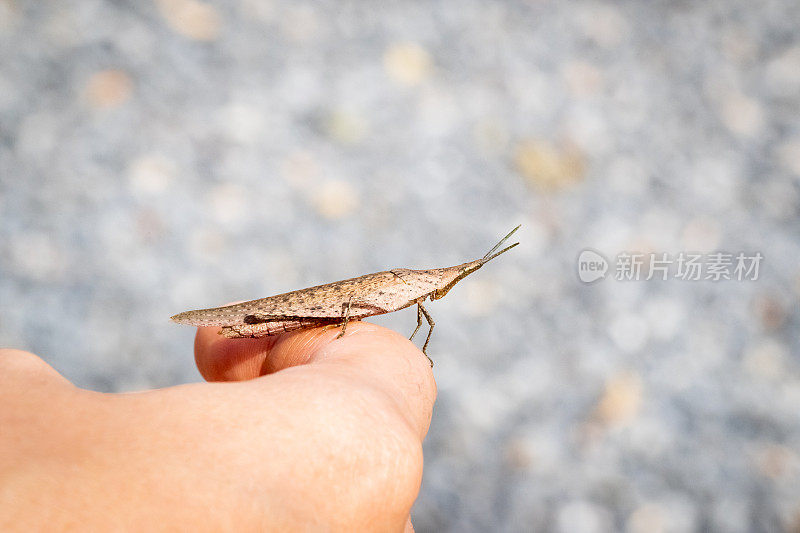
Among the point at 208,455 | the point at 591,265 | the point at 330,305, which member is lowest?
the point at 208,455

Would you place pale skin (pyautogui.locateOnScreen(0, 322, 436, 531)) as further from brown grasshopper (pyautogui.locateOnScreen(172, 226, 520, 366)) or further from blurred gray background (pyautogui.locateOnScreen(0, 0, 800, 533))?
blurred gray background (pyautogui.locateOnScreen(0, 0, 800, 533))

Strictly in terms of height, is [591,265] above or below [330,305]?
above

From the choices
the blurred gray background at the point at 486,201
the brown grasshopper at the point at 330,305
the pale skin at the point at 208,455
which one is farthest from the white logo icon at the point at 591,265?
the pale skin at the point at 208,455

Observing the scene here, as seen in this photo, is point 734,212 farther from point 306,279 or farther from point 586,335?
point 306,279

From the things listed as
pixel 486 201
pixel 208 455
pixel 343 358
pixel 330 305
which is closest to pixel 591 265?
pixel 486 201

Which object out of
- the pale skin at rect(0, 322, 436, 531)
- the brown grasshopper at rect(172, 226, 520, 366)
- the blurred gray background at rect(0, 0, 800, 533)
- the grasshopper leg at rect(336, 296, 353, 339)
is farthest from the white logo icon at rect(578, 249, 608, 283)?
the pale skin at rect(0, 322, 436, 531)

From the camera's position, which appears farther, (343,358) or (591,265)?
(591,265)

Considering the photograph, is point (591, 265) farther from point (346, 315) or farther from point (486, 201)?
point (346, 315)

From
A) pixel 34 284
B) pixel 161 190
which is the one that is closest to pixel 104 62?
pixel 161 190
